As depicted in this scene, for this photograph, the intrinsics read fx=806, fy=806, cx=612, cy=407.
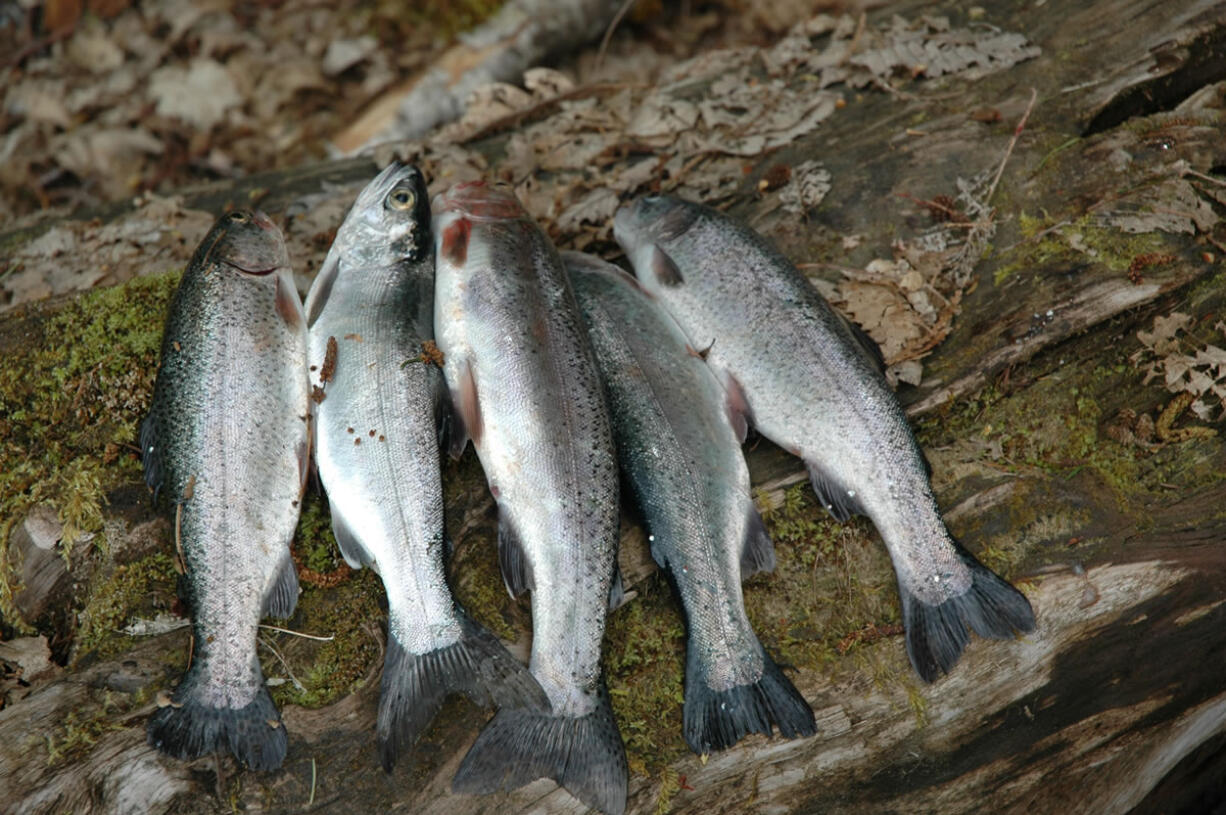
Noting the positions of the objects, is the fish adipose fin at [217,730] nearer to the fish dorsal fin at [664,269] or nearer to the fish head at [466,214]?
the fish head at [466,214]

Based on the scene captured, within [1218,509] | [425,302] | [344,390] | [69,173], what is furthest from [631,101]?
[69,173]

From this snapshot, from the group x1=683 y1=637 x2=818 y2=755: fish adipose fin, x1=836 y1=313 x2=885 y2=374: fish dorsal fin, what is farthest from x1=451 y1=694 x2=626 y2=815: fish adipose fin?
x1=836 y1=313 x2=885 y2=374: fish dorsal fin

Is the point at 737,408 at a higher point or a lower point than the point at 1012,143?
lower

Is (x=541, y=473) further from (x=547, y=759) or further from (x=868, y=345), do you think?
(x=868, y=345)

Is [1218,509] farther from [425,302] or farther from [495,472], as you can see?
[425,302]

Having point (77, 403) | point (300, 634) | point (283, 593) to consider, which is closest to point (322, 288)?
point (77, 403)
